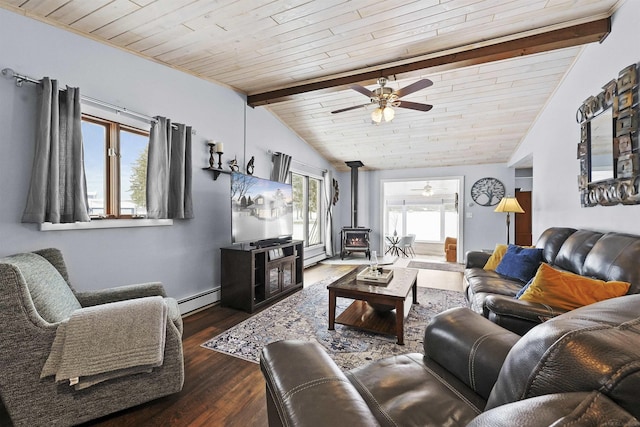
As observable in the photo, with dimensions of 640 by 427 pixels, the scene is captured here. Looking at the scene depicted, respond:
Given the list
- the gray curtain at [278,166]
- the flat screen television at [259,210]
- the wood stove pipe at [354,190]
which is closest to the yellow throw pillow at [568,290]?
the flat screen television at [259,210]

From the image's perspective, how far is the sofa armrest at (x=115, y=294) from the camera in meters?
1.95

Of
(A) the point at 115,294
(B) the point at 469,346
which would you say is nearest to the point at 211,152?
(A) the point at 115,294

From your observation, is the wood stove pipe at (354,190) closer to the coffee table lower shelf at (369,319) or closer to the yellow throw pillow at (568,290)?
the coffee table lower shelf at (369,319)

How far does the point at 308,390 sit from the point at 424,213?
842cm

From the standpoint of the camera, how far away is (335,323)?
109 inches

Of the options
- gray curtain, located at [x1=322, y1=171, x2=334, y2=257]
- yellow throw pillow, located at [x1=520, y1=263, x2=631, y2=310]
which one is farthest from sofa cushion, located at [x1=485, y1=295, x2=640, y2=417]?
gray curtain, located at [x1=322, y1=171, x2=334, y2=257]

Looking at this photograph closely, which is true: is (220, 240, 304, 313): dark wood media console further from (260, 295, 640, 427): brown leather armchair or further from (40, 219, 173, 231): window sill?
(260, 295, 640, 427): brown leather armchair

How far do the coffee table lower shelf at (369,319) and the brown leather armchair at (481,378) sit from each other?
1296 millimetres

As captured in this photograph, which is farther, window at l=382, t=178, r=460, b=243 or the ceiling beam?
window at l=382, t=178, r=460, b=243

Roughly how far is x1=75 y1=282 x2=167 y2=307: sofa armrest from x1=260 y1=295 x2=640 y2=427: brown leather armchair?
150cm

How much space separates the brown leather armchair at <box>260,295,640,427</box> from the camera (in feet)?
1.41

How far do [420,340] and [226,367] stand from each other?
5.30ft

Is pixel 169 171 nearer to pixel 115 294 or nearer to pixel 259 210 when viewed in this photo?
pixel 259 210

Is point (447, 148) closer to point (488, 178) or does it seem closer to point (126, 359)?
point (488, 178)
